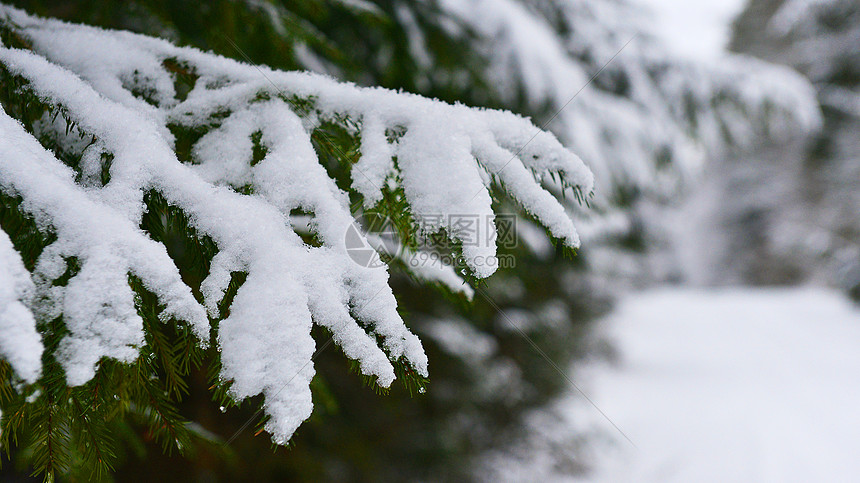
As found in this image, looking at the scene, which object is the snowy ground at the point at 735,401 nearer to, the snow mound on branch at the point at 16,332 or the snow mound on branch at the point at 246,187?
the snow mound on branch at the point at 246,187

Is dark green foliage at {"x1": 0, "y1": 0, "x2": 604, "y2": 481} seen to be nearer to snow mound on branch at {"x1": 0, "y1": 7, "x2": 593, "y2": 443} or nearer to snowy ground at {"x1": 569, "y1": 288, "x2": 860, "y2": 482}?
snow mound on branch at {"x1": 0, "y1": 7, "x2": 593, "y2": 443}

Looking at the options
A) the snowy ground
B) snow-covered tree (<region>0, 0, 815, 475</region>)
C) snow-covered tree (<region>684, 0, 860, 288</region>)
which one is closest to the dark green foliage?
snow-covered tree (<region>0, 0, 815, 475</region>)

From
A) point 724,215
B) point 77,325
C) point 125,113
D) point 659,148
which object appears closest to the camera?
point 77,325

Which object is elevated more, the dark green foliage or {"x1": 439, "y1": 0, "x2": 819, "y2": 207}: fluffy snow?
{"x1": 439, "y1": 0, "x2": 819, "y2": 207}: fluffy snow

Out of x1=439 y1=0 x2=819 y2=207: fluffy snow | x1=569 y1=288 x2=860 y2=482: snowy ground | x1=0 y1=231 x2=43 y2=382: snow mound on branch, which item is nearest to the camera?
x1=0 y1=231 x2=43 y2=382: snow mound on branch

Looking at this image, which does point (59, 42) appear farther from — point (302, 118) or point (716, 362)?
point (716, 362)

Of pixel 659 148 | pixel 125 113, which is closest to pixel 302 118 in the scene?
pixel 125 113
